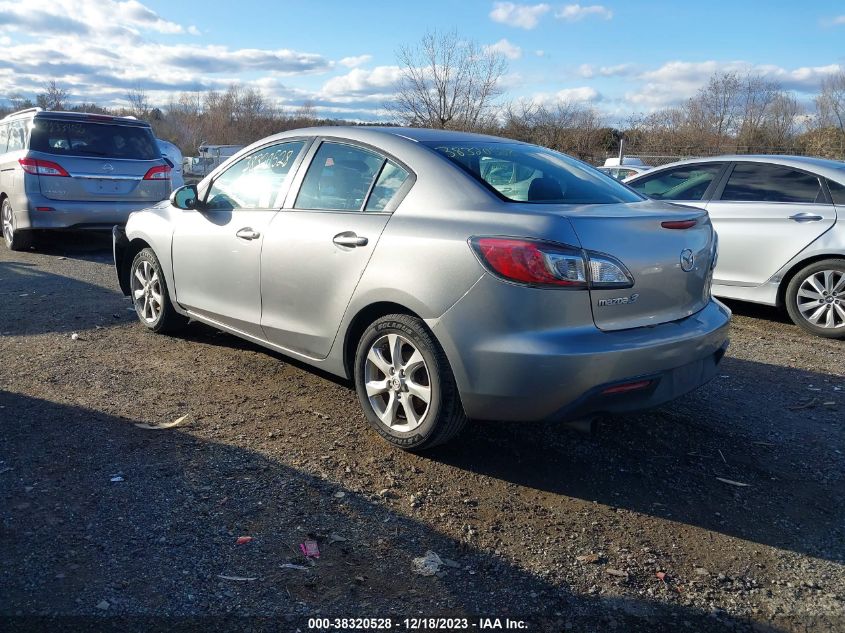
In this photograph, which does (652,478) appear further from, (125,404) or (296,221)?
(125,404)

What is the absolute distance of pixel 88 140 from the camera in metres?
9.56

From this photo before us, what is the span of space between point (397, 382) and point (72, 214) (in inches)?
→ 290

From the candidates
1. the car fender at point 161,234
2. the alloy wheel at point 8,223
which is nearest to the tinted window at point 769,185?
the car fender at point 161,234

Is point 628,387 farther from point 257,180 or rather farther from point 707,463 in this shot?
point 257,180

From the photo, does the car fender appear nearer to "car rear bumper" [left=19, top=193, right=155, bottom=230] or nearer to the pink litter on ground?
the pink litter on ground

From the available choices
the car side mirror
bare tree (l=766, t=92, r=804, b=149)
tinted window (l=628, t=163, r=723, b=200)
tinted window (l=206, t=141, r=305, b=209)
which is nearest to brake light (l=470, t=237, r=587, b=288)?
tinted window (l=206, t=141, r=305, b=209)

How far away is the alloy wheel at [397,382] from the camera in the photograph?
3.61 meters

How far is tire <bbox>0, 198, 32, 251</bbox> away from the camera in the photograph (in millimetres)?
9812

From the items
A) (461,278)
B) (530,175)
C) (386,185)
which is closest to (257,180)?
(386,185)

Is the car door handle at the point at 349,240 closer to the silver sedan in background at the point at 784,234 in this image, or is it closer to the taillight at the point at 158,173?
the silver sedan in background at the point at 784,234

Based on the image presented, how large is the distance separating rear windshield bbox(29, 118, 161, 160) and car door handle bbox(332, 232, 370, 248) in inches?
276

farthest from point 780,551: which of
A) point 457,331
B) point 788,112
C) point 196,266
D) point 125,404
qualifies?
point 788,112

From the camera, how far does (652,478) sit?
3.62 metres

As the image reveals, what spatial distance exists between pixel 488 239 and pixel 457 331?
0.44 metres
